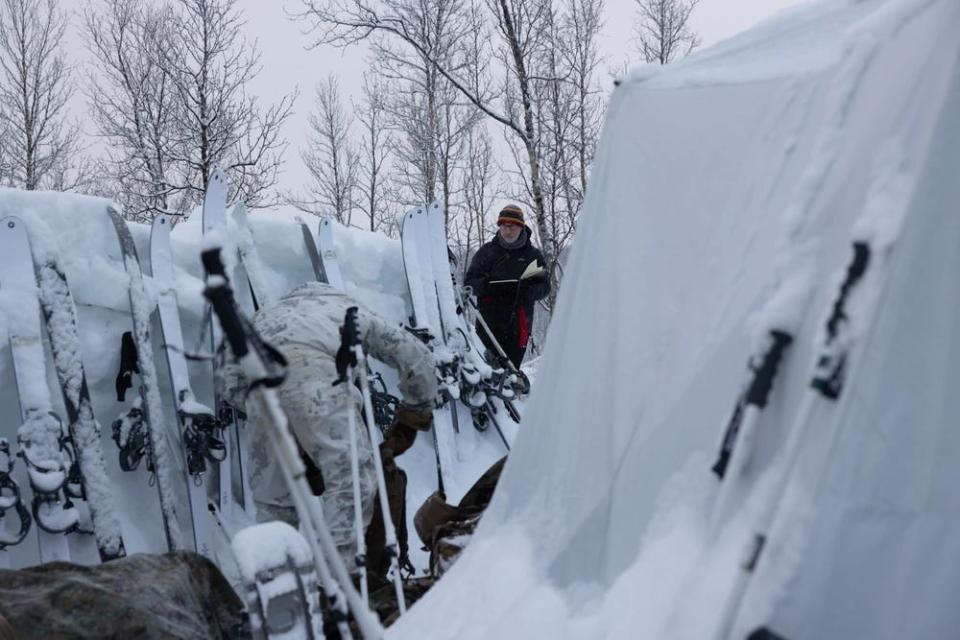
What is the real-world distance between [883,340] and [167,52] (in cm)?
1945

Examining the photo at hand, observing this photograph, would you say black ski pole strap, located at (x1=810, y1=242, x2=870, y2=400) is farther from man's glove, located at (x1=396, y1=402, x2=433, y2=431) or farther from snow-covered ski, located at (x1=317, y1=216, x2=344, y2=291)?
snow-covered ski, located at (x1=317, y1=216, x2=344, y2=291)

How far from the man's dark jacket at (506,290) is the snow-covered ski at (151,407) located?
3029 millimetres

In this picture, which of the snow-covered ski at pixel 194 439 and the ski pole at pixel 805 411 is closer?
the ski pole at pixel 805 411

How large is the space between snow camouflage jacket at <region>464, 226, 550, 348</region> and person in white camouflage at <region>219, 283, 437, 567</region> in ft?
10.3

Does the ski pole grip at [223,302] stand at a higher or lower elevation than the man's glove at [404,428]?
higher

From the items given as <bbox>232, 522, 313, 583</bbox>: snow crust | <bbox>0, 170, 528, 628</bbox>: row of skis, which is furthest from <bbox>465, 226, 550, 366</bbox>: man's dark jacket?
<bbox>232, 522, 313, 583</bbox>: snow crust

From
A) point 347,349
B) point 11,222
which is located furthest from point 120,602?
point 11,222

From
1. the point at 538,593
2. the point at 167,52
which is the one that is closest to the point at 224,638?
the point at 538,593

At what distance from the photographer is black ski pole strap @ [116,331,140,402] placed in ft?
15.1

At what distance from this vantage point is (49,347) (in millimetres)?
4457

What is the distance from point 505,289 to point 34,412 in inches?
160

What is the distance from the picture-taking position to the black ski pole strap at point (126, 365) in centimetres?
459

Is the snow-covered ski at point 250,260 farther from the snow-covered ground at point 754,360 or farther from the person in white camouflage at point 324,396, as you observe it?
the snow-covered ground at point 754,360

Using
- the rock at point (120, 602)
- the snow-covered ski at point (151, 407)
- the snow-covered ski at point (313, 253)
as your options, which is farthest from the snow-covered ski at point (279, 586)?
the snow-covered ski at point (313, 253)
